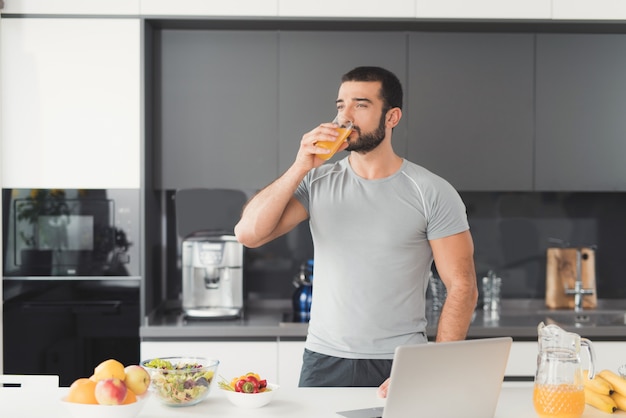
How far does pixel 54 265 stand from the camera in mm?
3545

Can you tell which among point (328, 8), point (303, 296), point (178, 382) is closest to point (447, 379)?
A: point (178, 382)

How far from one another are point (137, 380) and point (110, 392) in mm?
79

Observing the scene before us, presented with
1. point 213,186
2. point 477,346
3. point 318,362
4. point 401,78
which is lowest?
point 318,362

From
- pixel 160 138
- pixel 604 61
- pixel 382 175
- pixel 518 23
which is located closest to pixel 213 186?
pixel 160 138

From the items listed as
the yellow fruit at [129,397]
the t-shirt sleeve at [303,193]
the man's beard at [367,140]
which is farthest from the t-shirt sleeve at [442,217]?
the yellow fruit at [129,397]

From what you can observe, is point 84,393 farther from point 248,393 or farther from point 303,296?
point 303,296

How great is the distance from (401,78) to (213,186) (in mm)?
986

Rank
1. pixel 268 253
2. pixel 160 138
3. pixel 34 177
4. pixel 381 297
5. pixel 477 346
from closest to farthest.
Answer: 1. pixel 477 346
2. pixel 381 297
3. pixel 34 177
4. pixel 160 138
5. pixel 268 253

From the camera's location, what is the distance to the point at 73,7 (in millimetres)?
3492

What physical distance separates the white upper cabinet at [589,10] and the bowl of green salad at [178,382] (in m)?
2.44

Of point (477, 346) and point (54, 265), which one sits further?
point (54, 265)

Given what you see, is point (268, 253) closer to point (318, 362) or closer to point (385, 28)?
point (385, 28)

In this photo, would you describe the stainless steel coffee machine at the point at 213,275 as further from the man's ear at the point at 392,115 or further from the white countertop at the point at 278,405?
the white countertop at the point at 278,405

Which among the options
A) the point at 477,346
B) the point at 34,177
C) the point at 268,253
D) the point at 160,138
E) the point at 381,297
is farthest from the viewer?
the point at 268,253
